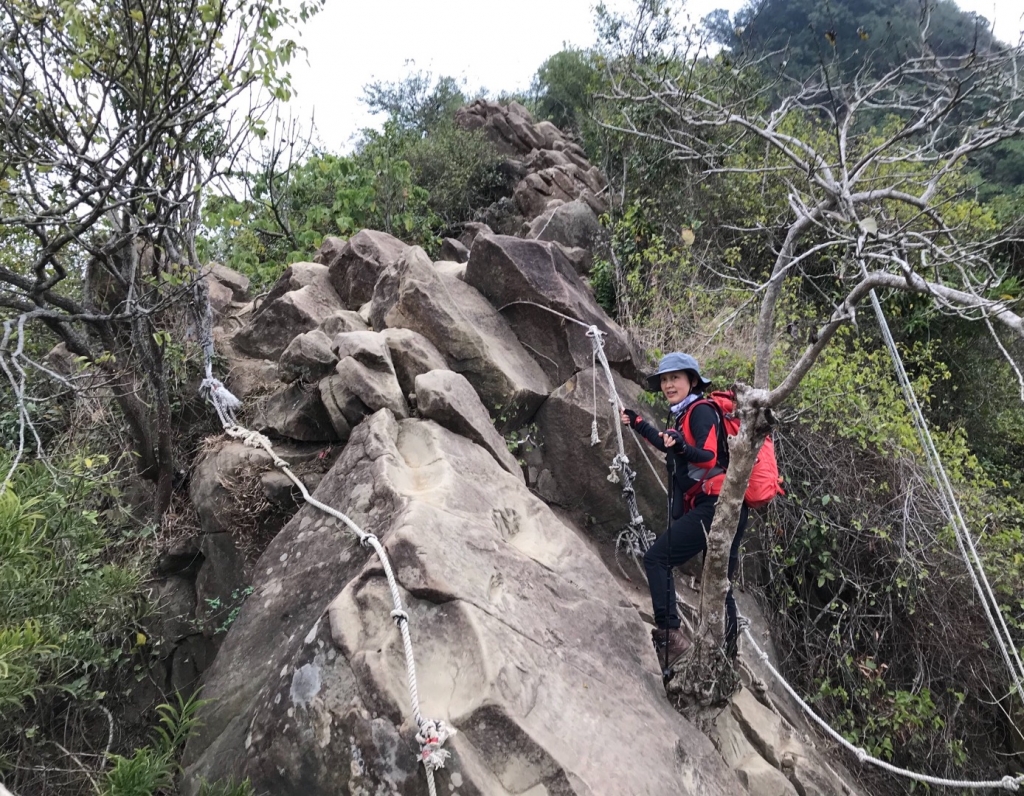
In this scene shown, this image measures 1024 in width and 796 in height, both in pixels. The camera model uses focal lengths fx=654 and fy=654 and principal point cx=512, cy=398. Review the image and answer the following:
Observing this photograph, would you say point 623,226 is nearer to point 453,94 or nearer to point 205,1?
point 205,1

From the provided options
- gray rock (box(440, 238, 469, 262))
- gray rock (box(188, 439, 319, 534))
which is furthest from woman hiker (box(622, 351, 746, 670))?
gray rock (box(440, 238, 469, 262))

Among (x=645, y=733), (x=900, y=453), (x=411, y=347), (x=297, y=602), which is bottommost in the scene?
(x=900, y=453)

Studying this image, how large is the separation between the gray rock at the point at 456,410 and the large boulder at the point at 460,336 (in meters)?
0.66

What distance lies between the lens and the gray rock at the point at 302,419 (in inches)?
210

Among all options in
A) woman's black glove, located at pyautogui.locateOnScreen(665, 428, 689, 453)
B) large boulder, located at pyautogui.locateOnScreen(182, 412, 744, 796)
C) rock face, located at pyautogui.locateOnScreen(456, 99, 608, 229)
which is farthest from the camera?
rock face, located at pyautogui.locateOnScreen(456, 99, 608, 229)

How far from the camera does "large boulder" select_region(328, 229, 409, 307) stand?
7.37 metres

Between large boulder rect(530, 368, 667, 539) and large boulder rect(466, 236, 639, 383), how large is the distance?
0.58m

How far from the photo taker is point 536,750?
9.03ft

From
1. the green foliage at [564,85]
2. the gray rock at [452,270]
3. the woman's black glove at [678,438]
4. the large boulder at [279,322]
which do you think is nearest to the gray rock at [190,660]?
the large boulder at [279,322]

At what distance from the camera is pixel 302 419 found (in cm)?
538

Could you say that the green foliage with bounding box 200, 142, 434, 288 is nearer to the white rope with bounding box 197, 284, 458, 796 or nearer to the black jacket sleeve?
the white rope with bounding box 197, 284, 458, 796

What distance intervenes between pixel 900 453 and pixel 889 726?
96.7 inches

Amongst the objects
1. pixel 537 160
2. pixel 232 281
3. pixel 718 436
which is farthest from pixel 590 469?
pixel 537 160

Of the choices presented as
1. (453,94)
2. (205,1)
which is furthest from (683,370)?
(453,94)
